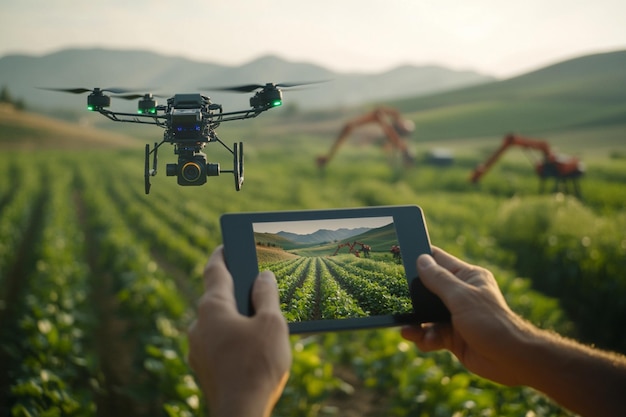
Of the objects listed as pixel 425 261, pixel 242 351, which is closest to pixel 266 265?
pixel 242 351

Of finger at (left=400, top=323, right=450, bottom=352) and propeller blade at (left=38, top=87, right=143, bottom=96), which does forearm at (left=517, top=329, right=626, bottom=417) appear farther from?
propeller blade at (left=38, top=87, right=143, bottom=96)

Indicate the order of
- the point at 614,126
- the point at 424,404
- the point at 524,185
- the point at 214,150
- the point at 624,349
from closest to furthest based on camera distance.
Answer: the point at 214,150
the point at 424,404
the point at 624,349
the point at 614,126
the point at 524,185

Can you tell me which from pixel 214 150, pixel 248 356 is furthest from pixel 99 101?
pixel 248 356

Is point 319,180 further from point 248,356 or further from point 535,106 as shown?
point 248,356

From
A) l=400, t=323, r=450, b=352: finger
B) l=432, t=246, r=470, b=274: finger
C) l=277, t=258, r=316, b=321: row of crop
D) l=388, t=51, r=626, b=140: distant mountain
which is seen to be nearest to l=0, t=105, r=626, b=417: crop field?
l=277, t=258, r=316, b=321: row of crop

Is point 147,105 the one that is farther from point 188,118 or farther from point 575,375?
point 575,375

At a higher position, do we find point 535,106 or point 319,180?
point 535,106

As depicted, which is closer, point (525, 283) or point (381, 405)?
point (381, 405)
